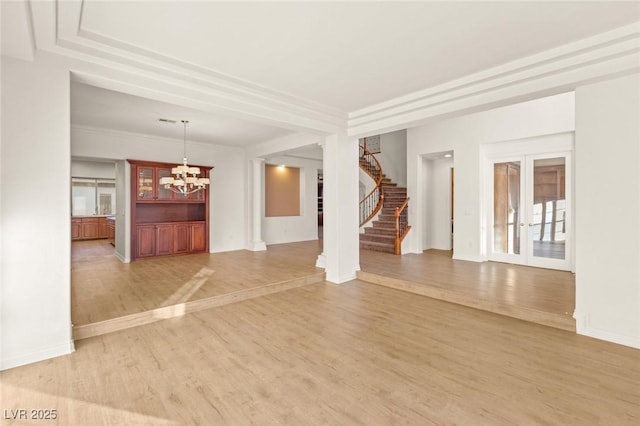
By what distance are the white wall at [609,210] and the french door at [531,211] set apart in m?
3.05

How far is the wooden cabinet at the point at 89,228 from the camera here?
10250 mm

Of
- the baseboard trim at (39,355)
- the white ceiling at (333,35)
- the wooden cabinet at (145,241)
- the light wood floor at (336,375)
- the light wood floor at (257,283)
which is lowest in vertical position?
the light wood floor at (336,375)

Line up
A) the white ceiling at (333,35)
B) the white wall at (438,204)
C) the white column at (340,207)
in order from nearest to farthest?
1. the white ceiling at (333,35)
2. the white column at (340,207)
3. the white wall at (438,204)

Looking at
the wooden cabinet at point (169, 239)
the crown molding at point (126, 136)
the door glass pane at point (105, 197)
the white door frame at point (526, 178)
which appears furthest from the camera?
the door glass pane at point (105, 197)

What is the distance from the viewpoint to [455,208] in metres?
7.05

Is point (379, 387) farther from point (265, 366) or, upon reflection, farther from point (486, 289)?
point (486, 289)

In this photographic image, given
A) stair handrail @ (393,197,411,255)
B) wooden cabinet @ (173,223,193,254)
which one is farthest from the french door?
wooden cabinet @ (173,223,193,254)

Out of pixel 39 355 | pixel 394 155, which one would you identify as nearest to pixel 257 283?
pixel 39 355

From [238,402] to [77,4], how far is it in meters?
3.12

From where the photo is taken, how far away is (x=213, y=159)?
26.0ft

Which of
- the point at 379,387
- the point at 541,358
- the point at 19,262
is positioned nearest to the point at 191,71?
the point at 19,262

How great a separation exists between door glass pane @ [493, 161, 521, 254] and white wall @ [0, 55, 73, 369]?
285 inches

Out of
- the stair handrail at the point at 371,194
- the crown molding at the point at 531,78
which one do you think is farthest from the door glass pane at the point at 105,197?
the crown molding at the point at 531,78

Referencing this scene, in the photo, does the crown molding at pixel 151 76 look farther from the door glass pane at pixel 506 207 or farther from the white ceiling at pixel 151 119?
the door glass pane at pixel 506 207
